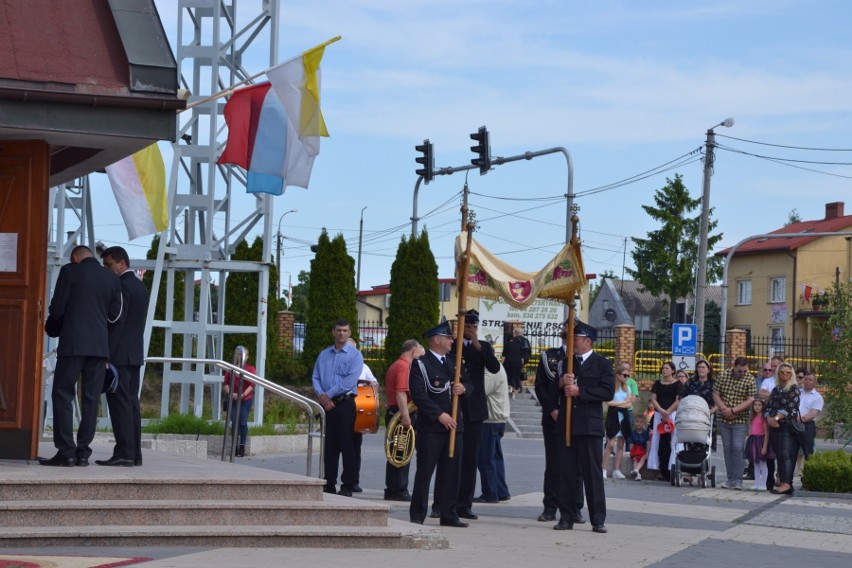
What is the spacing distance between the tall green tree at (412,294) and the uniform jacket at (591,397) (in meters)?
26.9

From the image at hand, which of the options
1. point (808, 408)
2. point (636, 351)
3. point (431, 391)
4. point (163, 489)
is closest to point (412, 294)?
point (636, 351)

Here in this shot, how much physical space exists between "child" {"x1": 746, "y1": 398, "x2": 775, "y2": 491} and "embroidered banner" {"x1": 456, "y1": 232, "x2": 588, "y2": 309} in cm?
682

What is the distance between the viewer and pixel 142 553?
995 cm

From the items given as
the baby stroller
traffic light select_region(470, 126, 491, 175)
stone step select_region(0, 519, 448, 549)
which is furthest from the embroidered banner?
traffic light select_region(470, 126, 491, 175)

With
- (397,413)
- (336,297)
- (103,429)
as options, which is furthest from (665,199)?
(397,413)

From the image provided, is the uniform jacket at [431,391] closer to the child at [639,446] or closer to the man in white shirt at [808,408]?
the child at [639,446]

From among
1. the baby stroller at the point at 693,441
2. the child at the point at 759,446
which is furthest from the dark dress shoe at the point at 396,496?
the child at the point at 759,446

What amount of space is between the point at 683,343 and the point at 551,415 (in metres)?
17.5

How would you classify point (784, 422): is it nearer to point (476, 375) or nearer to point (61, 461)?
point (476, 375)

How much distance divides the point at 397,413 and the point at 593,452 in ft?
10.4

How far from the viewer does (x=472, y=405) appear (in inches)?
A: 546

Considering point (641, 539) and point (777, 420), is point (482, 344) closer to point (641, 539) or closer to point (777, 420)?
point (641, 539)

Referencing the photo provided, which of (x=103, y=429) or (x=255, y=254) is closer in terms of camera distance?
(x=103, y=429)

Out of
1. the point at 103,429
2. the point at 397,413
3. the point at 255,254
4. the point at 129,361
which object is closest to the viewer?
the point at 129,361
